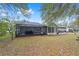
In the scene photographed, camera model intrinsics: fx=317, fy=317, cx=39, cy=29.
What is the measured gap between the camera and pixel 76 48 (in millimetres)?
3346

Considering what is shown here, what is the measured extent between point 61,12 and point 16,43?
0.58 meters

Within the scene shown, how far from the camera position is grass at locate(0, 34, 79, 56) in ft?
11.0

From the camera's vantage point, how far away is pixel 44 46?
3.36 metres

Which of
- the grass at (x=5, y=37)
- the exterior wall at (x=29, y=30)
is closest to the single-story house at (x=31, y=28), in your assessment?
the exterior wall at (x=29, y=30)

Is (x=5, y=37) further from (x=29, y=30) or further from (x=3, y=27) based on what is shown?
(x=29, y=30)

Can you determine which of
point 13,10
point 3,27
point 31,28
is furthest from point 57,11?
point 3,27

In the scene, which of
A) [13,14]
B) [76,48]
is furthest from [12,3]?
[76,48]

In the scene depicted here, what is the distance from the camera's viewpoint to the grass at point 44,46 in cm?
334

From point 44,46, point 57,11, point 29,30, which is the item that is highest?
point 57,11

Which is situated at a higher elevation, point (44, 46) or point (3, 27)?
point (3, 27)

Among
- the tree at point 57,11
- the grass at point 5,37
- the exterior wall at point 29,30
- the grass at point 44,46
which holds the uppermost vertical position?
the tree at point 57,11

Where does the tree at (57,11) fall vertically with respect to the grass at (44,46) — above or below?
above

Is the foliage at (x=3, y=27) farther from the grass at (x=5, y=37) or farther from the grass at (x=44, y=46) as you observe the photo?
the grass at (x=44, y=46)

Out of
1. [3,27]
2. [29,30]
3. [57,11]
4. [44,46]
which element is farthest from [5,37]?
[57,11]
